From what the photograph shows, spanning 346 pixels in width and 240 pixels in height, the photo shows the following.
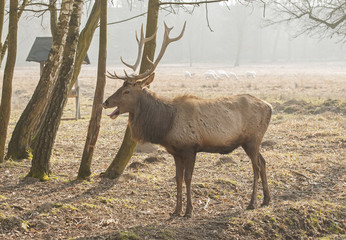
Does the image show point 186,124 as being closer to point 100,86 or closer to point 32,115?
point 100,86

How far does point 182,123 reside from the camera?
21.1 ft

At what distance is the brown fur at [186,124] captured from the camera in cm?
640

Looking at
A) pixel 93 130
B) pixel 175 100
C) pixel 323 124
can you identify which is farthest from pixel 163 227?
pixel 323 124

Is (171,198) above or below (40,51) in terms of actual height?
below

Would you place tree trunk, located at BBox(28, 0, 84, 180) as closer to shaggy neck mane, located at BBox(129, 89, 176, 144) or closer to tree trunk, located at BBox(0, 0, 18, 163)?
tree trunk, located at BBox(0, 0, 18, 163)

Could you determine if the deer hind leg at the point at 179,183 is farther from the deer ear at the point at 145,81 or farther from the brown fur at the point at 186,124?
the deer ear at the point at 145,81

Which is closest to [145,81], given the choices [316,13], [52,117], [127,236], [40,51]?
[52,117]

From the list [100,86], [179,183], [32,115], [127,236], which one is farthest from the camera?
[32,115]

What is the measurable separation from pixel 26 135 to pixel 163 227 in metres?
4.45

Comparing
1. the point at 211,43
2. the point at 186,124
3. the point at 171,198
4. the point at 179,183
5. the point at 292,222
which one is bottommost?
the point at 171,198

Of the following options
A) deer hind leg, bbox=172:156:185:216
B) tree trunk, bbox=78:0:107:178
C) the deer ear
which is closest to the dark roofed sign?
tree trunk, bbox=78:0:107:178

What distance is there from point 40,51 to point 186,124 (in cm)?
1369

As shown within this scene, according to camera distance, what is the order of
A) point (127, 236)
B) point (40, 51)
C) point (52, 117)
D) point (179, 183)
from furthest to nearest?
point (40, 51)
point (52, 117)
point (179, 183)
point (127, 236)

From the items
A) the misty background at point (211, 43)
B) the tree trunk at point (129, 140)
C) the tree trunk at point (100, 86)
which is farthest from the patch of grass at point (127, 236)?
the misty background at point (211, 43)
